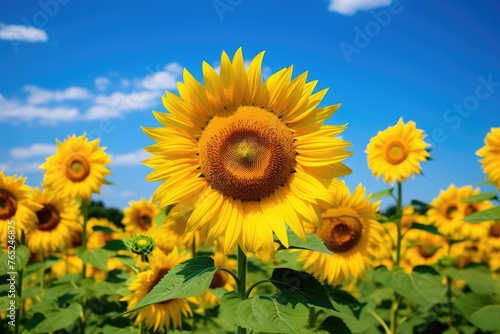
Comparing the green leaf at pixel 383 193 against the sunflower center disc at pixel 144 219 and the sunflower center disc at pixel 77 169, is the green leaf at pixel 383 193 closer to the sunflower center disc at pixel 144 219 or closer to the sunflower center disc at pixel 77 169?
the sunflower center disc at pixel 144 219

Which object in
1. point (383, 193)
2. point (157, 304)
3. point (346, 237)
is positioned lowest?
point (157, 304)

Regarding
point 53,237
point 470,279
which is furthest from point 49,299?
point 470,279

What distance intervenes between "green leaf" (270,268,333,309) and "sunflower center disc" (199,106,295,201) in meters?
0.44

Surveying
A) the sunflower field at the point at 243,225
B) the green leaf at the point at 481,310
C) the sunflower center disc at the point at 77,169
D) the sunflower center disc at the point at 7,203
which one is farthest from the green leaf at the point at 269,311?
the sunflower center disc at the point at 77,169

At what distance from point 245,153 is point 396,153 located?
334 cm

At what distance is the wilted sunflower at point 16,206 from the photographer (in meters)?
4.71

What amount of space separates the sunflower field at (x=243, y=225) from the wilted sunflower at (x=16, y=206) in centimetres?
1

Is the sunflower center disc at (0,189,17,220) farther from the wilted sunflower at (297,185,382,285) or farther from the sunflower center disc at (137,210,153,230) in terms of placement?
the wilted sunflower at (297,185,382,285)

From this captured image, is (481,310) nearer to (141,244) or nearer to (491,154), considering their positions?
(491,154)

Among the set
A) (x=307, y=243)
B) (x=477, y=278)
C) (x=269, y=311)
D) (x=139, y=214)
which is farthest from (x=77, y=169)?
(x=477, y=278)

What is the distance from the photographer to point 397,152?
5.79 metres

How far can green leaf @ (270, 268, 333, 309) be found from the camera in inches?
102

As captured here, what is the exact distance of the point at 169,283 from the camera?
2.52 m

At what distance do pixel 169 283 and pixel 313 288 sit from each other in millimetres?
724
